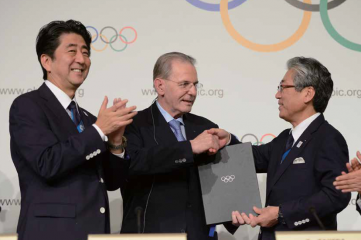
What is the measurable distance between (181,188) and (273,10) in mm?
1905

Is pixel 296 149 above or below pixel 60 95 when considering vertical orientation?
below

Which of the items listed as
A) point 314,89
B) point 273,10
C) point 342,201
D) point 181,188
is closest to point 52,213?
point 181,188

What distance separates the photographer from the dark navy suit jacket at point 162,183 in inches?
102

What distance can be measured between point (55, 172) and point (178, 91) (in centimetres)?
102

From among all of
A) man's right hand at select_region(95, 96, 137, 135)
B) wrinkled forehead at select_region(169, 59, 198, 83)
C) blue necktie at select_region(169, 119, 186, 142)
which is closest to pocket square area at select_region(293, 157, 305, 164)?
blue necktie at select_region(169, 119, 186, 142)

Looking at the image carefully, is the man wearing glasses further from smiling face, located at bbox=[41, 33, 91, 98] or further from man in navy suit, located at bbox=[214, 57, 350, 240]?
smiling face, located at bbox=[41, 33, 91, 98]

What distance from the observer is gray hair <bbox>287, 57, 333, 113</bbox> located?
9.27 feet

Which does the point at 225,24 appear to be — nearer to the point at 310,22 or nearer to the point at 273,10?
the point at 273,10

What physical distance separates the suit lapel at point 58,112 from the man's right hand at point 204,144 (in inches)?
25.4

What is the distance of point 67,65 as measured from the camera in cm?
250

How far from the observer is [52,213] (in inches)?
84.9

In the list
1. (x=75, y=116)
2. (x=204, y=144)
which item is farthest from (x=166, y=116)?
(x=75, y=116)

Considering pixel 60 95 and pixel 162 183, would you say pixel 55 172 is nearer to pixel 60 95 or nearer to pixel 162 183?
pixel 60 95

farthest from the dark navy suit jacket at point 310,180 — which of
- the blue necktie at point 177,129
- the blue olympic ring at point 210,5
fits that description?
the blue olympic ring at point 210,5
